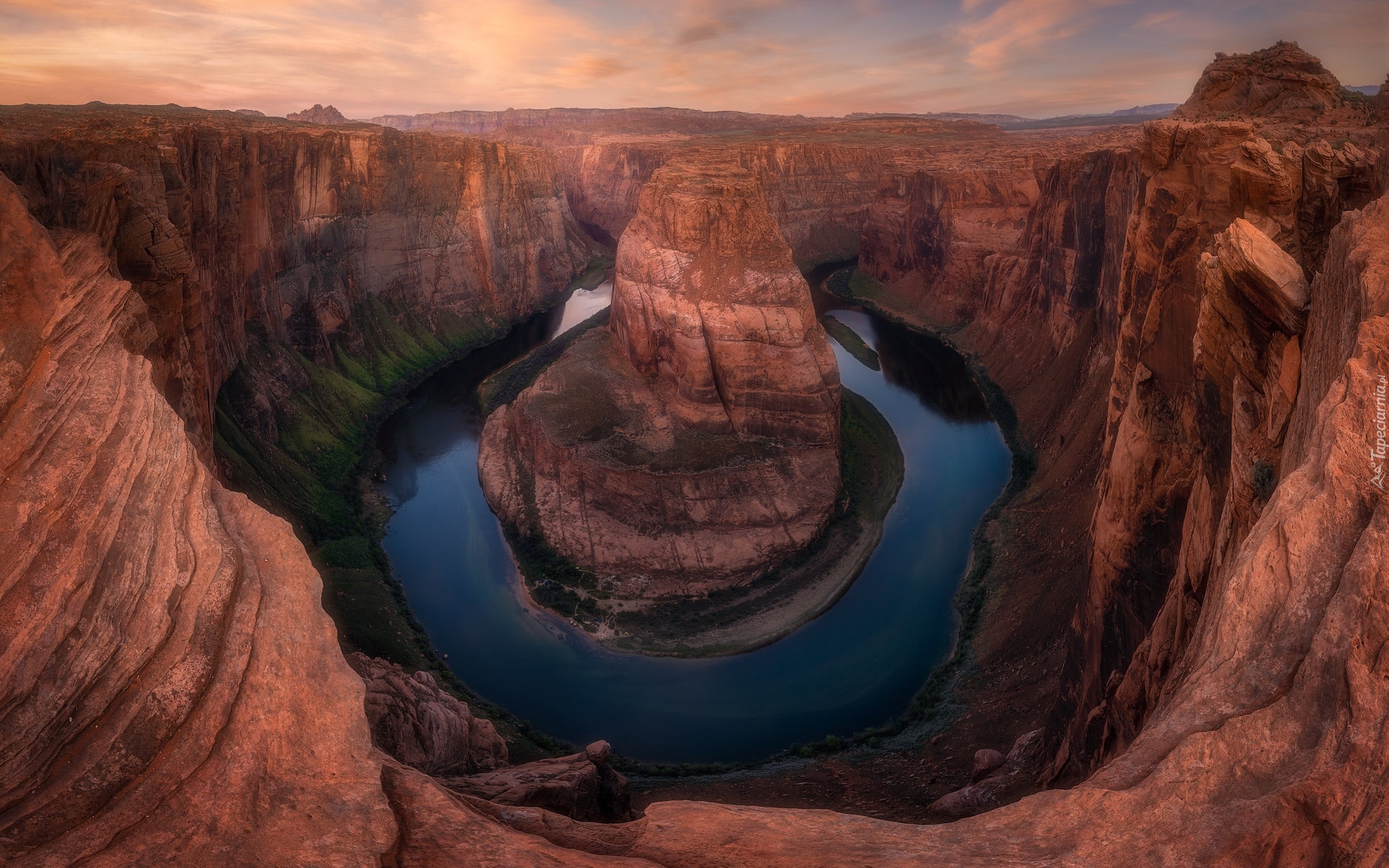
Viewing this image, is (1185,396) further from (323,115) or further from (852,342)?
(323,115)

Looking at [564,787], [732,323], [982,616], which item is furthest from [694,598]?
[564,787]

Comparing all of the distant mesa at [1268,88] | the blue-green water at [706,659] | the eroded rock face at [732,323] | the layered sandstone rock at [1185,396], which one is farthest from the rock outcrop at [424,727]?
the distant mesa at [1268,88]

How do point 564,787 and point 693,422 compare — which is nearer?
point 564,787

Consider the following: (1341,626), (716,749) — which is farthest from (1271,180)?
(716,749)

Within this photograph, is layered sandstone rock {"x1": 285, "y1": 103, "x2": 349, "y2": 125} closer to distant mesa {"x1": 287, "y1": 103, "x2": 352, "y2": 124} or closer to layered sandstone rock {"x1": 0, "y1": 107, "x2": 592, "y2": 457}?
distant mesa {"x1": 287, "y1": 103, "x2": 352, "y2": 124}

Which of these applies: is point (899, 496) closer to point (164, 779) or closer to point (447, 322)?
point (164, 779)

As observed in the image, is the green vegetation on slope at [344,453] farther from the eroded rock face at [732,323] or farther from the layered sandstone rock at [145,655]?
the eroded rock face at [732,323]

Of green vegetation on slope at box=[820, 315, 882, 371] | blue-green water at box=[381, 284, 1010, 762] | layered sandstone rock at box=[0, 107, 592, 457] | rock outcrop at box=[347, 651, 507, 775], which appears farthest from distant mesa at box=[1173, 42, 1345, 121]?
green vegetation on slope at box=[820, 315, 882, 371]
